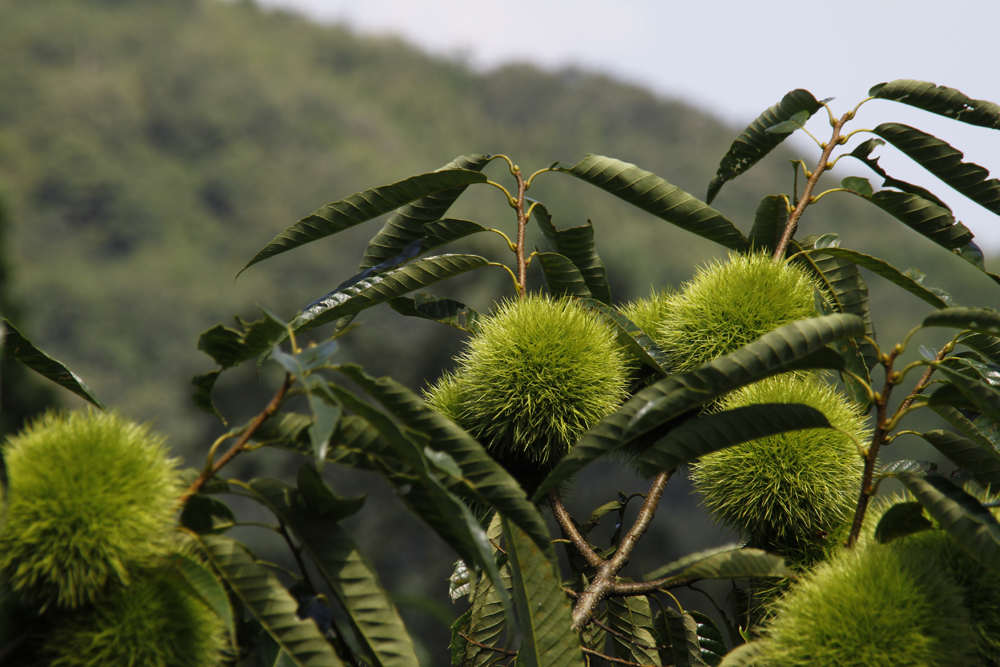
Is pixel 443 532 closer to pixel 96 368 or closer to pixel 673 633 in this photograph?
pixel 673 633

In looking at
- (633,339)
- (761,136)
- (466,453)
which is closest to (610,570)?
(633,339)

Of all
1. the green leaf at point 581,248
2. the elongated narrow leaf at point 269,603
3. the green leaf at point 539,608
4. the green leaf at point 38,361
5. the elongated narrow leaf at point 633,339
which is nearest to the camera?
the elongated narrow leaf at point 269,603

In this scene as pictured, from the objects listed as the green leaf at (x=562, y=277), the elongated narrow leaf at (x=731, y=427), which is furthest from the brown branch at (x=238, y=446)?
the green leaf at (x=562, y=277)

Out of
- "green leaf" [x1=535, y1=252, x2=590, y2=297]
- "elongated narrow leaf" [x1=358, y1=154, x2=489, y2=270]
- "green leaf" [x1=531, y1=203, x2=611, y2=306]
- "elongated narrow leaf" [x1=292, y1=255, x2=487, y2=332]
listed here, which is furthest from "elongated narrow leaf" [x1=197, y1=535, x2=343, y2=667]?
"green leaf" [x1=531, y1=203, x2=611, y2=306]

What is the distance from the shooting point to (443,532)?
2.77 feet

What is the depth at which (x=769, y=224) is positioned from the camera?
1597 mm

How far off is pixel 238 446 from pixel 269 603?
0.61 ft

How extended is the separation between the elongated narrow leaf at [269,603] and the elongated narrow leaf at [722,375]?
1.07ft

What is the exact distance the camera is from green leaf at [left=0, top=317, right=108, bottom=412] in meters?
0.97

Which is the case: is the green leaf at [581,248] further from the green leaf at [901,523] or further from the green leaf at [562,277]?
the green leaf at [901,523]

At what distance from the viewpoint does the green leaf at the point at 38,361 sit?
3.19ft

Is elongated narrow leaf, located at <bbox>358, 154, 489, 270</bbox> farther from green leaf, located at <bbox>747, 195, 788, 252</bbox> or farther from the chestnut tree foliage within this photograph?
green leaf, located at <bbox>747, 195, 788, 252</bbox>

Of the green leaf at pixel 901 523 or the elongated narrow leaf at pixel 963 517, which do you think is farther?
the green leaf at pixel 901 523

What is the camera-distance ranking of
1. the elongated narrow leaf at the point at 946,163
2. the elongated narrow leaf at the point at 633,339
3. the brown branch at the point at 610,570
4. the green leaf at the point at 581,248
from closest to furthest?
the brown branch at the point at 610,570
the elongated narrow leaf at the point at 633,339
the elongated narrow leaf at the point at 946,163
the green leaf at the point at 581,248
